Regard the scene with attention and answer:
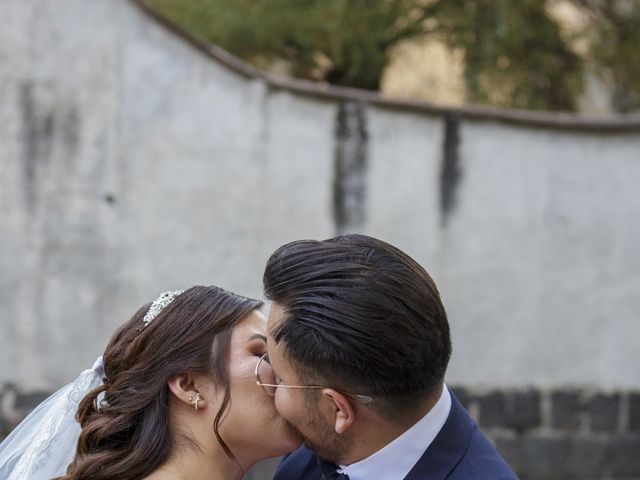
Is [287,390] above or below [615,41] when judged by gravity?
below

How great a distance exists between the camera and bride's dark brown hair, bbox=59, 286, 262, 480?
2.54 m

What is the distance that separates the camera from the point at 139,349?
2.65m

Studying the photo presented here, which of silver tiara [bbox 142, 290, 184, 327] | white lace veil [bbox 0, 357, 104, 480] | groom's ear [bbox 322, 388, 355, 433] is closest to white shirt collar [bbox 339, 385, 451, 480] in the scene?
groom's ear [bbox 322, 388, 355, 433]

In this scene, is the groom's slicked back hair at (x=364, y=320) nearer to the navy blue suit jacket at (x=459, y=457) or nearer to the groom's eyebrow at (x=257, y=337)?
the navy blue suit jacket at (x=459, y=457)

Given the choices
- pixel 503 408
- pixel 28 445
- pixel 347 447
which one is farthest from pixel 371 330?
pixel 503 408

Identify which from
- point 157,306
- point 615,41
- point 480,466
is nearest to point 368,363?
point 480,466

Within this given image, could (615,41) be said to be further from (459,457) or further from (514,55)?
(459,457)

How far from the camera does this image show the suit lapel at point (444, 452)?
2.27 meters

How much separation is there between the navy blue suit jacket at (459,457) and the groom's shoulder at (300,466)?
1.65 feet

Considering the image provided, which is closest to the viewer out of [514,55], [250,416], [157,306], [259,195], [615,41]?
[250,416]

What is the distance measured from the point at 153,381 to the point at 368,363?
0.71 m

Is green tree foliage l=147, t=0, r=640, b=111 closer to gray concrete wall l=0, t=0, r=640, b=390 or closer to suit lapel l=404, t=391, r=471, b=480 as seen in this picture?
gray concrete wall l=0, t=0, r=640, b=390

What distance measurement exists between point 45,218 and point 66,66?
2.93 feet

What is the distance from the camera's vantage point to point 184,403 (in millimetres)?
2635
